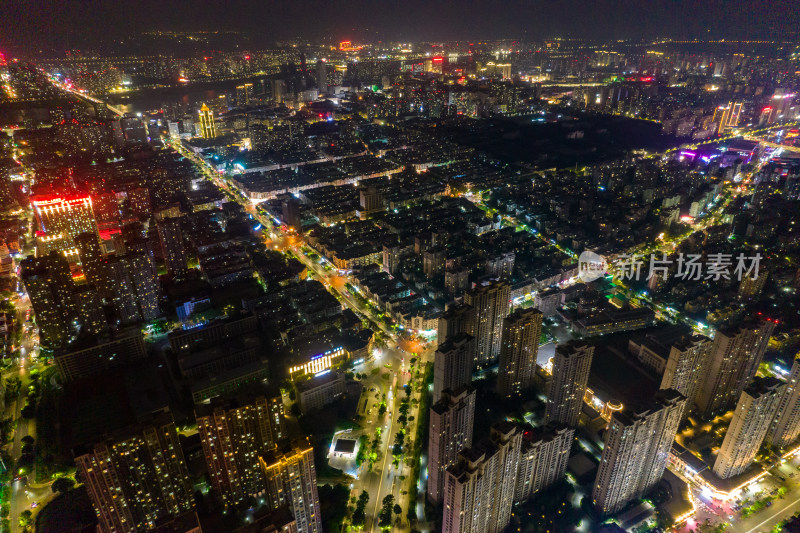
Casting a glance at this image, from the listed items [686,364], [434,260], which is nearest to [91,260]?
[434,260]

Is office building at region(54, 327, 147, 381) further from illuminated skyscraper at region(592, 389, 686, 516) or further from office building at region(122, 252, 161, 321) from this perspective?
illuminated skyscraper at region(592, 389, 686, 516)

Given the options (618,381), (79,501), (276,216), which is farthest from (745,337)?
(276,216)

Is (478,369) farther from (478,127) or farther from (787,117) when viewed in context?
(787,117)

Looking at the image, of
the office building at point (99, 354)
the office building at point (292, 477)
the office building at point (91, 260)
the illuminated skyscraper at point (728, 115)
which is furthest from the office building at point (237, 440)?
the illuminated skyscraper at point (728, 115)

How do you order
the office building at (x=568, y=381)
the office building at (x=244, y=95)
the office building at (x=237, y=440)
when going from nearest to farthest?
the office building at (x=237, y=440) < the office building at (x=568, y=381) < the office building at (x=244, y=95)

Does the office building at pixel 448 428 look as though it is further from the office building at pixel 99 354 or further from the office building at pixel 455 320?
the office building at pixel 99 354

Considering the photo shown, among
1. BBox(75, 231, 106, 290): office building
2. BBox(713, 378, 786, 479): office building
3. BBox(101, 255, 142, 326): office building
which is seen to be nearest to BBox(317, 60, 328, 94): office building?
BBox(75, 231, 106, 290): office building

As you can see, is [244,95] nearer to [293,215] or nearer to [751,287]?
[293,215]
